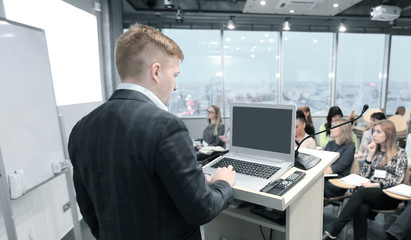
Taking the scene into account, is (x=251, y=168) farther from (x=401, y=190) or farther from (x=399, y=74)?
(x=399, y=74)

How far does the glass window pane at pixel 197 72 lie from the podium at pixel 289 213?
4.61 m

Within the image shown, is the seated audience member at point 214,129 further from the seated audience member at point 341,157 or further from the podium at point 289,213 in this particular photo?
the podium at point 289,213

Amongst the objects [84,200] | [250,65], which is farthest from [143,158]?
[250,65]

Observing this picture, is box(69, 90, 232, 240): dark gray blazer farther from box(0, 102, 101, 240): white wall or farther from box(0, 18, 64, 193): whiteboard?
box(0, 102, 101, 240): white wall

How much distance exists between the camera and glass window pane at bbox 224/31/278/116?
620 cm


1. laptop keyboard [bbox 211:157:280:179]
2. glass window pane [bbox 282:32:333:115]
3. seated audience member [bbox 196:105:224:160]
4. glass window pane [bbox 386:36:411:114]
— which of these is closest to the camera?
laptop keyboard [bbox 211:157:280:179]

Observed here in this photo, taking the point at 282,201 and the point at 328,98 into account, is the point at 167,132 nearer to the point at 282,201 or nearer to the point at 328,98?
the point at 282,201

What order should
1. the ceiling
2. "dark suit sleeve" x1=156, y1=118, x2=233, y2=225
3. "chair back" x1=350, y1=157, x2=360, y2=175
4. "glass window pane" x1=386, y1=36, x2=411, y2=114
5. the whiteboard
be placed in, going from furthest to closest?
"glass window pane" x1=386, y1=36, x2=411, y2=114 < the ceiling < "chair back" x1=350, y1=157, x2=360, y2=175 < the whiteboard < "dark suit sleeve" x1=156, y1=118, x2=233, y2=225

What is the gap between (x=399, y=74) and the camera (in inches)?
259

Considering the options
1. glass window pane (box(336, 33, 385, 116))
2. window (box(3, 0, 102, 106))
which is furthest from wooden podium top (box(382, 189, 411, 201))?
glass window pane (box(336, 33, 385, 116))

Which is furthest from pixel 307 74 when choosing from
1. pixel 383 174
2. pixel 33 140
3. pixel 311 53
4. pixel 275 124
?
pixel 33 140

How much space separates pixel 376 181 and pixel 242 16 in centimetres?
455

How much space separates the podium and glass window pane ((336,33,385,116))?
18.9ft

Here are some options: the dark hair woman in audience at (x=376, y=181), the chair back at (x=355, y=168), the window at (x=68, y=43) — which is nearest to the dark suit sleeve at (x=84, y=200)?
the window at (x=68, y=43)
